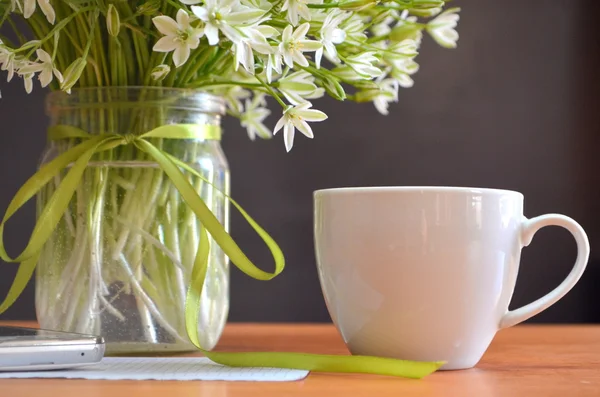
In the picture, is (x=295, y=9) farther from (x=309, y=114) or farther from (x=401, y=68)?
(x=401, y=68)

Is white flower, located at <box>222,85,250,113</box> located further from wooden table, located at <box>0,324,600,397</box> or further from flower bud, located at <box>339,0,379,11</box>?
wooden table, located at <box>0,324,600,397</box>

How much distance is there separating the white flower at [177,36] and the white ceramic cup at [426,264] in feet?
0.45

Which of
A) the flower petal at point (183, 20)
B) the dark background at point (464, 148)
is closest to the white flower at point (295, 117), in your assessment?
the flower petal at point (183, 20)

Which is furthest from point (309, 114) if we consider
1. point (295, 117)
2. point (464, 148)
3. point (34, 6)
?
point (464, 148)

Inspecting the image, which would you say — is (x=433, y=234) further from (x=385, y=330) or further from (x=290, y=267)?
(x=290, y=267)

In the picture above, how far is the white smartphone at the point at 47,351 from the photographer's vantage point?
19.8 inches

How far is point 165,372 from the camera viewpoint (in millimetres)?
516

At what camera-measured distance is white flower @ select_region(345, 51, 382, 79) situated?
0.63 m

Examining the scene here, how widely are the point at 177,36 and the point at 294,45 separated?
0.08 metres

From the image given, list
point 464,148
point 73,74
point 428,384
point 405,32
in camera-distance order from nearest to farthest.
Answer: point 428,384 → point 73,74 → point 405,32 → point 464,148

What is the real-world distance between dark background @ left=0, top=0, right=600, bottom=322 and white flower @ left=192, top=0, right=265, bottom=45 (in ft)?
2.70

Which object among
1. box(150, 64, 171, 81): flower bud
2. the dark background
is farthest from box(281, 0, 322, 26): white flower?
the dark background

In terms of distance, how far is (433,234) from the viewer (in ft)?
1.70

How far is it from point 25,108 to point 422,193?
1002 mm
